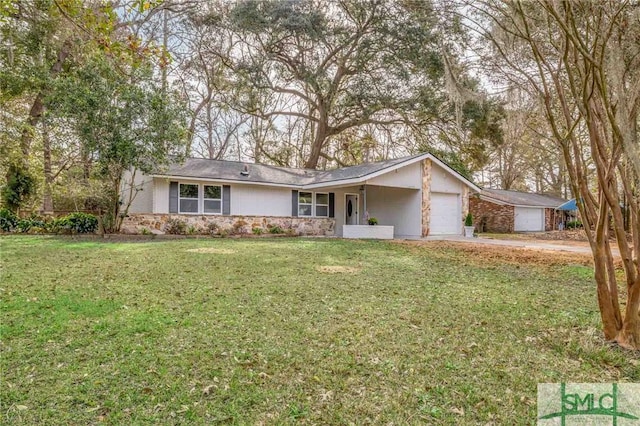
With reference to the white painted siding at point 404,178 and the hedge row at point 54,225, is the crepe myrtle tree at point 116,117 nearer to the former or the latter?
the hedge row at point 54,225

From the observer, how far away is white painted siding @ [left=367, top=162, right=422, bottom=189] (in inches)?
663

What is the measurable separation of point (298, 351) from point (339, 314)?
125 cm

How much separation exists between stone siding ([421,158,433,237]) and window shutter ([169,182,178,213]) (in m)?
10.9

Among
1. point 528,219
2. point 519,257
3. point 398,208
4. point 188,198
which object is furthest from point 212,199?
point 528,219

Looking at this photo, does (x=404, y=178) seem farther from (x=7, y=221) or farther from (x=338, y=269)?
(x=7, y=221)

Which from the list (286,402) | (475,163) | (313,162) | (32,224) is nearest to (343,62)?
(313,162)

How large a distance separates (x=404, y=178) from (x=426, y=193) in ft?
4.45

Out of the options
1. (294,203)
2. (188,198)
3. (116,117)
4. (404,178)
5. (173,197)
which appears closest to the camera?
(116,117)

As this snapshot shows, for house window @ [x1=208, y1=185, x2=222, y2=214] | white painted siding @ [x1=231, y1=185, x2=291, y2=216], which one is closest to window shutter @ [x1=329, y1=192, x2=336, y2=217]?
white painted siding @ [x1=231, y1=185, x2=291, y2=216]

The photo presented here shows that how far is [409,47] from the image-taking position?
56.2 ft

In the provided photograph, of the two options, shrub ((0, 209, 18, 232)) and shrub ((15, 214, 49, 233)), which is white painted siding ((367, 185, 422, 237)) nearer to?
shrub ((15, 214, 49, 233))

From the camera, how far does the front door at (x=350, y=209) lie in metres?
19.7

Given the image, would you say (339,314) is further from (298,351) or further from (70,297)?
(70,297)

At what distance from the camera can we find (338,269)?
8.05 meters
